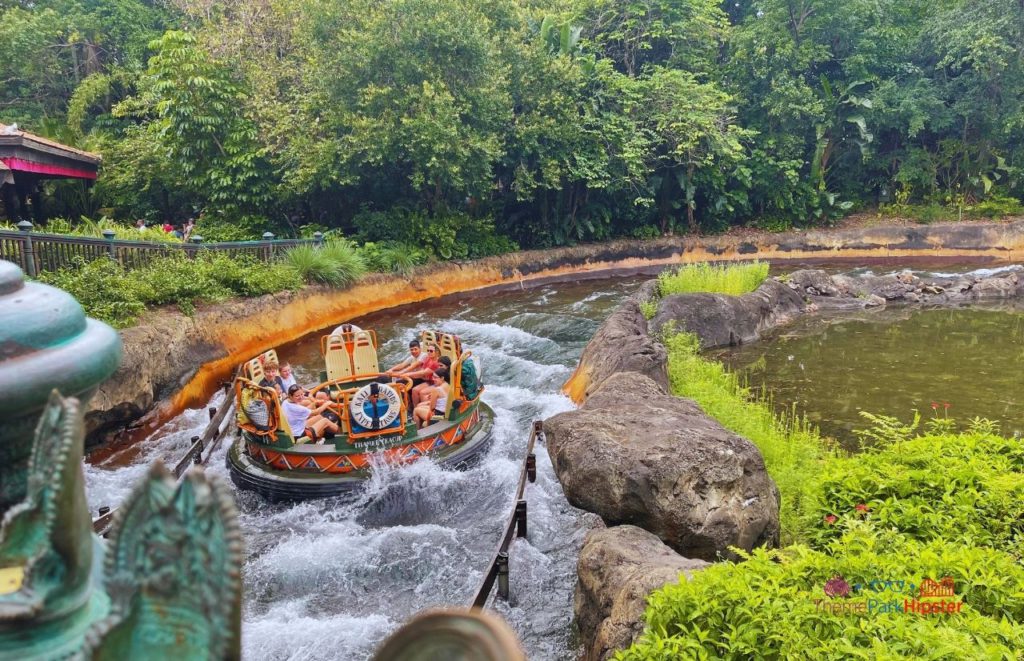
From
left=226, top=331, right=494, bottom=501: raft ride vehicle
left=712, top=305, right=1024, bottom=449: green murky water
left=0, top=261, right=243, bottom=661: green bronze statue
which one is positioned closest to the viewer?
left=0, top=261, right=243, bottom=661: green bronze statue

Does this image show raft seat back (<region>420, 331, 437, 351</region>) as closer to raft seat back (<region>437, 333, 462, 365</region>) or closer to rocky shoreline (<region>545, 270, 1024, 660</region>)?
raft seat back (<region>437, 333, 462, 365</region>)

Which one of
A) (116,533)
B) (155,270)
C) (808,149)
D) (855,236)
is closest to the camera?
(116,533)

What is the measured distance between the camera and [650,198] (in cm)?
2302

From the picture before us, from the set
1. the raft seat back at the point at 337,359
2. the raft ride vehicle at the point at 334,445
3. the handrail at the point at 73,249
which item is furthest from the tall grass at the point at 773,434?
the handrail at the point at 73,249

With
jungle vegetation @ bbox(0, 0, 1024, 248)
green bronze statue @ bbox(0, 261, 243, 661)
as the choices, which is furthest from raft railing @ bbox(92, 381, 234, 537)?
jungle vegetation @ bbox(0, 0, 1024, 248)

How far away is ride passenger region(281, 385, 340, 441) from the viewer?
24.8 feet

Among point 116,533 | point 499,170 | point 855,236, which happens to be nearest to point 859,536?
point 116,533

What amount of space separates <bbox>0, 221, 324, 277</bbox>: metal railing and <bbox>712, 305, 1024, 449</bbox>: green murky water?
9423 mm

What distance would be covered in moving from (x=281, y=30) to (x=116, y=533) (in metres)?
20.7


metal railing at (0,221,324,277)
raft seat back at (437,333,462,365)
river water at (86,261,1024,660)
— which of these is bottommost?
river water at (86,261,1024,660)

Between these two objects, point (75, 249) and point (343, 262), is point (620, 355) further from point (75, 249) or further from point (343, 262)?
point (343, 262)

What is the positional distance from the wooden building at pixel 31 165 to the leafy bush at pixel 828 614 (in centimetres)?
1255

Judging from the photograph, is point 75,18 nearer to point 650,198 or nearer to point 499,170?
point 499,170

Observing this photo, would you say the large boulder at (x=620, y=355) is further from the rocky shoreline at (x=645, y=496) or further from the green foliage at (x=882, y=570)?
the green foliage at (x=882, y=570)
